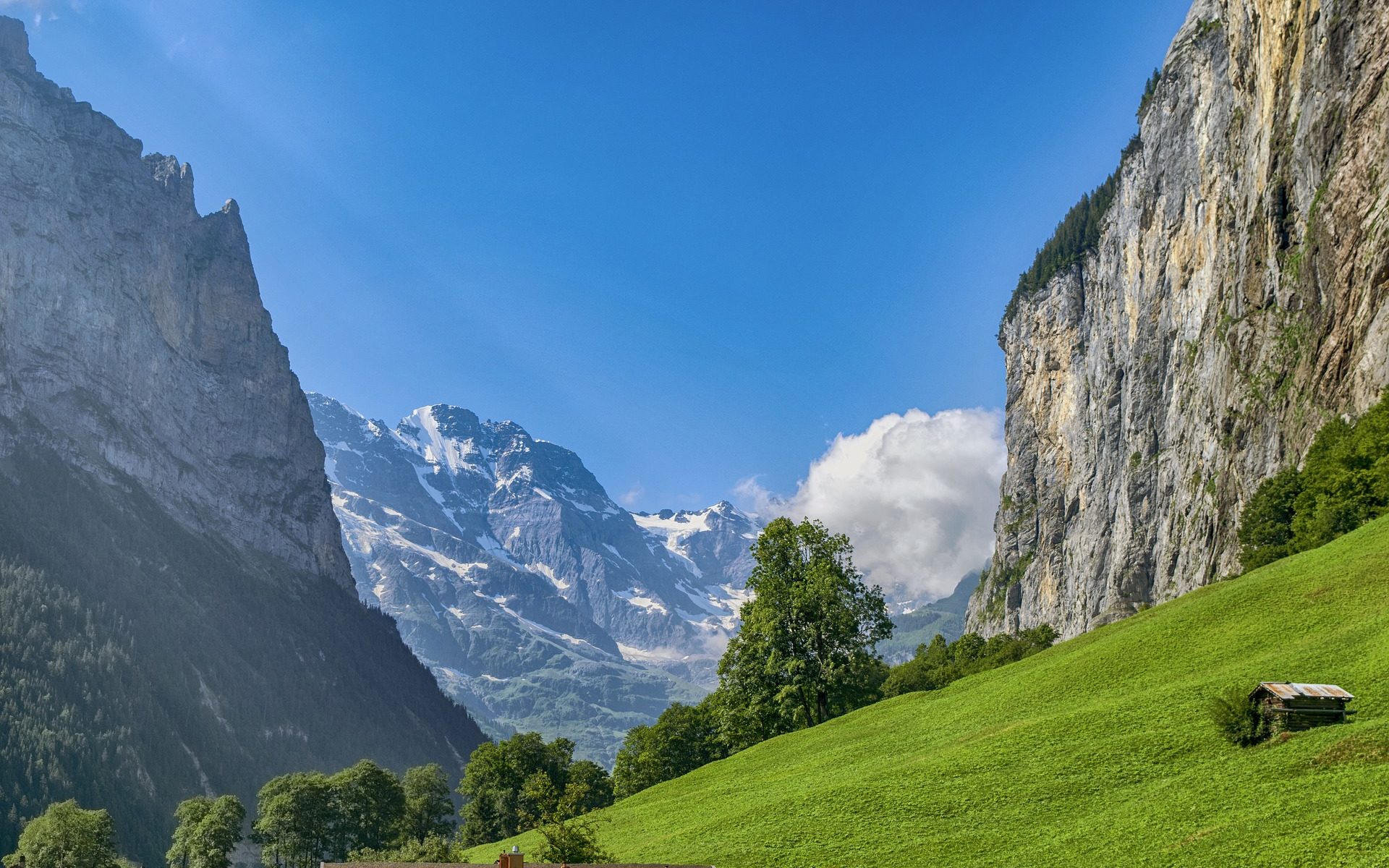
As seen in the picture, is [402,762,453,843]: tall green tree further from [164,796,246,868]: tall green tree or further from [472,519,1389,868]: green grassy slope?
[472,519,1389,868]: green grassy slope

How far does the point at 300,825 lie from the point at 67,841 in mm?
27111

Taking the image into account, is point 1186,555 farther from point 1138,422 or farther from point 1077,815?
point 1077,815

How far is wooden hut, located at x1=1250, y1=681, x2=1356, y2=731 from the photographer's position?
1251 inches

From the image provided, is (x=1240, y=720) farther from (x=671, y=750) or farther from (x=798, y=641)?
(x=671, y=750)

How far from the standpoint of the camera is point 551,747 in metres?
131

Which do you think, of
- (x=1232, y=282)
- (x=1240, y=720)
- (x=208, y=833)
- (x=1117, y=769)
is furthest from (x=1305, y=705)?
(x=208, y=833)

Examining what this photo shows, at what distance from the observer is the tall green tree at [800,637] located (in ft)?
260

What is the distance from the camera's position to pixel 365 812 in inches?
5000

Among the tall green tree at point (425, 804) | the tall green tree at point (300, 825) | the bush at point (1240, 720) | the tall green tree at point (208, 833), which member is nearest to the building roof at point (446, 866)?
the bush at point (1240, 720)

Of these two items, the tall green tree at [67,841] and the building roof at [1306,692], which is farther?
the tall green tree at [67,841]

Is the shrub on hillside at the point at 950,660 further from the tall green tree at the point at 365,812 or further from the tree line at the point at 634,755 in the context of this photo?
the tall green tree at the point at 365,812

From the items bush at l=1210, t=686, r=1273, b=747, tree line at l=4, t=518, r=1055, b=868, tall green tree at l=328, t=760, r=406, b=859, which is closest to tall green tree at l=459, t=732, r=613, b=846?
tree line at l=4, t=518, r=1055, b=868

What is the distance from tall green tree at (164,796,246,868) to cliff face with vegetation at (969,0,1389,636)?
437 feet

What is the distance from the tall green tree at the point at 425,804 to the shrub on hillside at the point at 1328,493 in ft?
342
